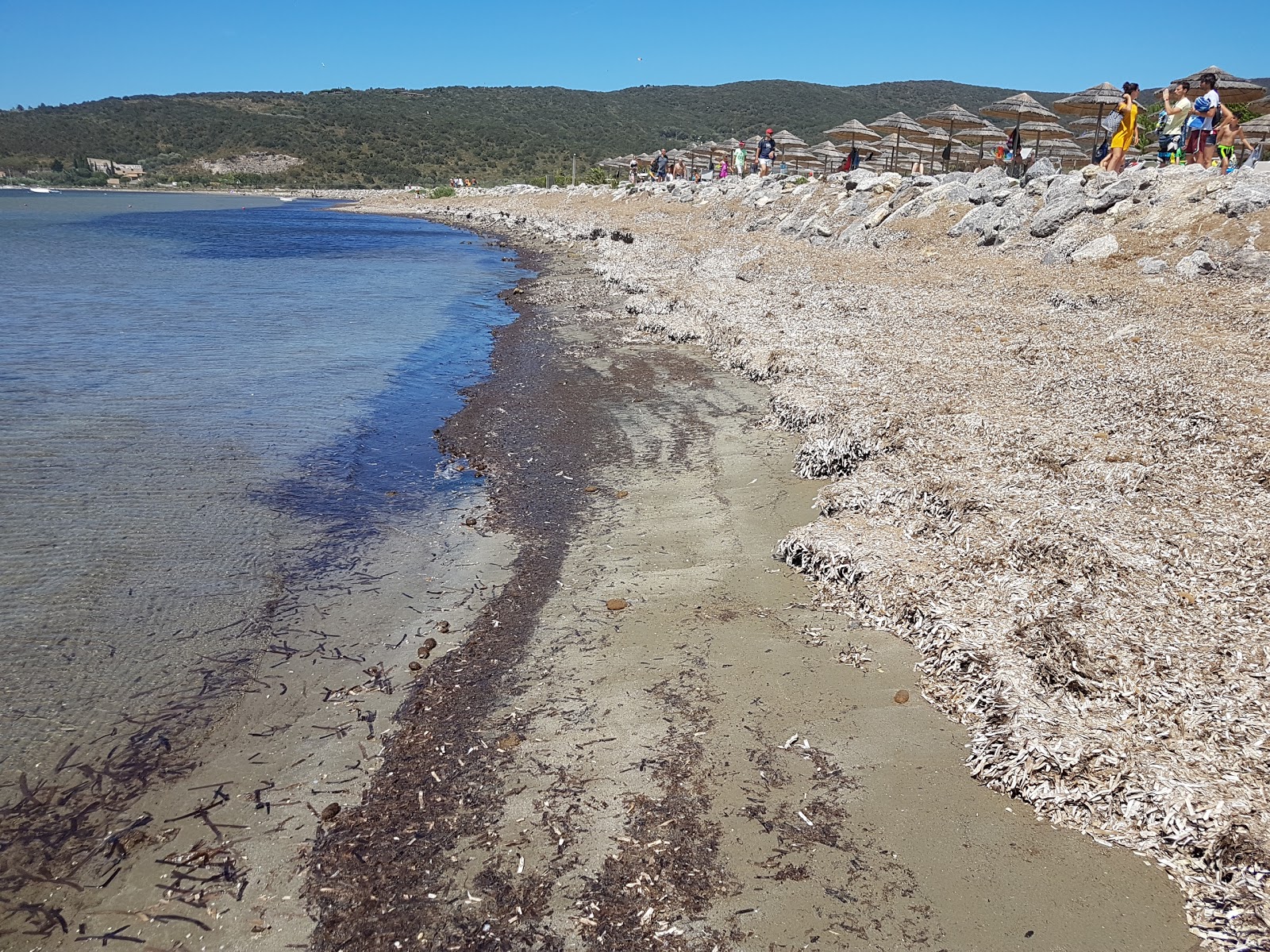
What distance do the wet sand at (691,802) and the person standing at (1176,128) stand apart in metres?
17.2

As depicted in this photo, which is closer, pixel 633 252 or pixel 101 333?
pixel 101 333

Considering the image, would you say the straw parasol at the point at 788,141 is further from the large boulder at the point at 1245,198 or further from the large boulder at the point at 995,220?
the large boulder at the point at 1245,198

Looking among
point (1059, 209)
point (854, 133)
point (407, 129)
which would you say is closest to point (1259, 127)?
point (1059, 209)

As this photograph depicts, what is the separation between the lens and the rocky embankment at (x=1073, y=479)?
3.45m

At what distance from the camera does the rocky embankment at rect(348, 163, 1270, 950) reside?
136 inches

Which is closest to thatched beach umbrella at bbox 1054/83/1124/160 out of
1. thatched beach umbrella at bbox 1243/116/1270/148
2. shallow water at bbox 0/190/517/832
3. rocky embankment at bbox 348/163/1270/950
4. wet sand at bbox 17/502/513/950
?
thatched beach umbrella at bbox 1243/116/1270/148

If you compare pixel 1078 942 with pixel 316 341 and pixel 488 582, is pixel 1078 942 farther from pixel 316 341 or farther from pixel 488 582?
pixel 316 341

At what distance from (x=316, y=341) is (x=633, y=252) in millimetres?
12018

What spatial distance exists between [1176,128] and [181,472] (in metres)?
20.2

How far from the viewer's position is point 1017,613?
4.53 meters

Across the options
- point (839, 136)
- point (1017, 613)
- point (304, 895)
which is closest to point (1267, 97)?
point (839, 136)

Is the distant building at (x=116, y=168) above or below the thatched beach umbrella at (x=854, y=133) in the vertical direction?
above

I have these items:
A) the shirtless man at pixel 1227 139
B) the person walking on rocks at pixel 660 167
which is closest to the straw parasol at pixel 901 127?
the shirtless man at pixel 1227 139

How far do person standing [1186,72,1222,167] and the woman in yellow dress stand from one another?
104cm
